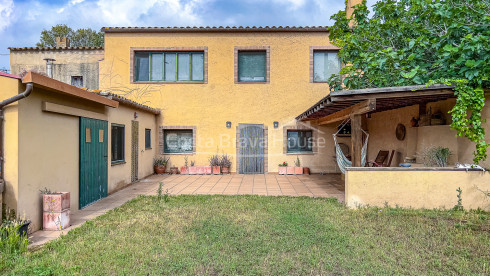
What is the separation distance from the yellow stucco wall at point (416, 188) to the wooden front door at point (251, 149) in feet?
19.0

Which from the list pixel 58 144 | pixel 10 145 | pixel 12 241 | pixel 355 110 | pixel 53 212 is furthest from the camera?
pixel 355 110

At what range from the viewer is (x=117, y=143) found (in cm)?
801

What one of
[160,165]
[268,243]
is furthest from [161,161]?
[268,243]

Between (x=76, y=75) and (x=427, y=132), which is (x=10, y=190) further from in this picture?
(x=76, y=75)

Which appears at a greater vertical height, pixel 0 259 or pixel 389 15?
pixel 389 15

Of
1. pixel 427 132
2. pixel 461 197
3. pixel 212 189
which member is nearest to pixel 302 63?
pixel 427 132

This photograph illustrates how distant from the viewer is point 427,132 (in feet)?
24.3

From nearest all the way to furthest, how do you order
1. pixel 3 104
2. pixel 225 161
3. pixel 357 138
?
pixel 3 104, pixel 357 138, pixel 225 161

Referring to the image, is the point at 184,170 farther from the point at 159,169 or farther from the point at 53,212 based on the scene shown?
the point at 53,212

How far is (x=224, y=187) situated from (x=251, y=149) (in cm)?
322

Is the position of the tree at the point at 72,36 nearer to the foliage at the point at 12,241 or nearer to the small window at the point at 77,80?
the small window at the point at 77,80

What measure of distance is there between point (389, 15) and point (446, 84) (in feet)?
13.3

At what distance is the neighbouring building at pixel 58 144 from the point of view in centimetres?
427

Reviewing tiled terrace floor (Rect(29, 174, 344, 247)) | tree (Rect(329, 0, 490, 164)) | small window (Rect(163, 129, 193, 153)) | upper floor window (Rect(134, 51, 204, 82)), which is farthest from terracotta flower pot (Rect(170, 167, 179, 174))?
tree (Rect(329, 0, 490, 164))
